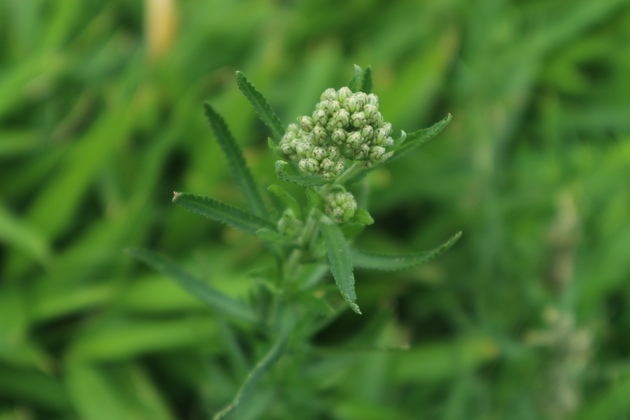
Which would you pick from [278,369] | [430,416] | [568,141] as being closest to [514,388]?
[430,416]

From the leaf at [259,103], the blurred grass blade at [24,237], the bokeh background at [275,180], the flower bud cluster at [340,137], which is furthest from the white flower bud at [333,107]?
the blurred grass blade at [24,237]

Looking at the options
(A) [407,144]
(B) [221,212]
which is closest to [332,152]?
(A) [407,144]

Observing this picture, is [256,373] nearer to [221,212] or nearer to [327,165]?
[221,212]

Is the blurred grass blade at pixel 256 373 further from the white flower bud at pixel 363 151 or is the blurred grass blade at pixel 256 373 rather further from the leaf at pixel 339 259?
the white flower bud at pixel 363 151

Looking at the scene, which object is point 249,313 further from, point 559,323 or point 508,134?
point 508,134

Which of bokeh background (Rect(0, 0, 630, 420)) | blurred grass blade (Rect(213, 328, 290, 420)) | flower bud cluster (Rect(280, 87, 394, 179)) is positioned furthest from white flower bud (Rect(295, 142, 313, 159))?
bokeh background (Rect(0, 0, 630, 420))

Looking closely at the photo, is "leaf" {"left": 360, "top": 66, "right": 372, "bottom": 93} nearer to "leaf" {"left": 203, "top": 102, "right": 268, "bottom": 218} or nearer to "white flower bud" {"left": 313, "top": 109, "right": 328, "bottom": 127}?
"white flower bud" {"left": 313, "top": 109, "right": 328, "bottom": 127}
